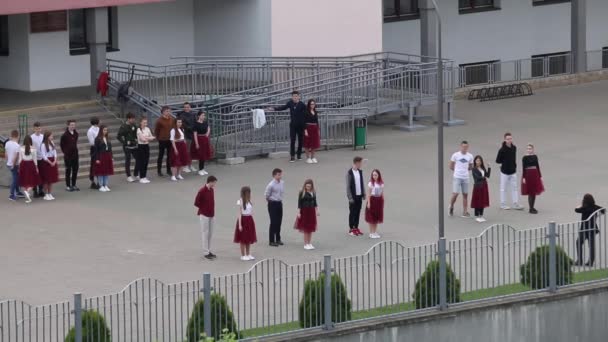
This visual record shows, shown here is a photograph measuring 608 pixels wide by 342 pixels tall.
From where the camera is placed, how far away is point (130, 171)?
108ft

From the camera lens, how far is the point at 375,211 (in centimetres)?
2752

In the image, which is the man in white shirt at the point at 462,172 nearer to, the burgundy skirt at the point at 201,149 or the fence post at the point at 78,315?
the burgundy skirt at the point at 201,149

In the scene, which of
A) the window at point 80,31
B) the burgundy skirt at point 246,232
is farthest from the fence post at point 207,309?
the window at point 80,31

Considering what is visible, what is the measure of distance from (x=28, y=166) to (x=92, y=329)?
1082 cm

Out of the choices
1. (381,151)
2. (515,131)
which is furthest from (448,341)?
(515,131)

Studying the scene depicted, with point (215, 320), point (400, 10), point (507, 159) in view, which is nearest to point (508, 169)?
point (507, 159)

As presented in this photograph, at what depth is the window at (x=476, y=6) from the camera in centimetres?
4559

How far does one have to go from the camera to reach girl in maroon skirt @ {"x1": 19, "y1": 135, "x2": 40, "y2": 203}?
30297mm

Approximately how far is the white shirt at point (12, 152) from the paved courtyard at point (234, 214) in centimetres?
76

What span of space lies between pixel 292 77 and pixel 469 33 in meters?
8.15

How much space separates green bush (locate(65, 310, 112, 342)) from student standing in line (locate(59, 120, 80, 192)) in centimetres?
1165

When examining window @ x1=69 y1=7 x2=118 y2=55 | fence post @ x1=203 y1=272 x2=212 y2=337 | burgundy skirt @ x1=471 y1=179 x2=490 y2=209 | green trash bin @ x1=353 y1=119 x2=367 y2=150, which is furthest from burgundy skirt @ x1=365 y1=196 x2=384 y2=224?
window @ x1=69 y1=7 x2=118 y2=55

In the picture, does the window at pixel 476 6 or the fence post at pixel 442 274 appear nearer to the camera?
the fence post at pixel 442 274

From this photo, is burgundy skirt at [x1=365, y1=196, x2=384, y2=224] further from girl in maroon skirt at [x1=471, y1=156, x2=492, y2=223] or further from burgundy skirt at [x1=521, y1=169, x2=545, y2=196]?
burgundy skirt at [x1=521, y1=169, x2=545, y2=196]
